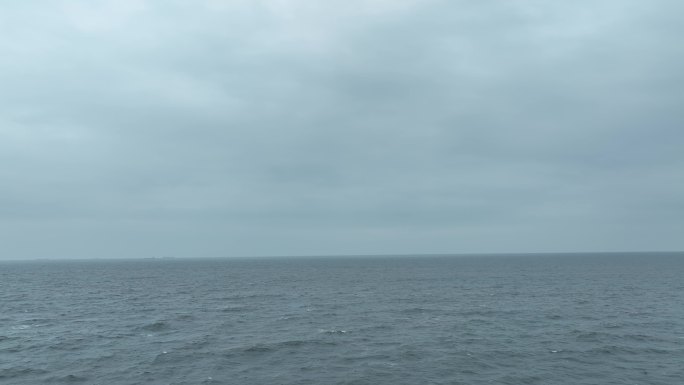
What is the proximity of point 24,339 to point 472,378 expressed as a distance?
183ft

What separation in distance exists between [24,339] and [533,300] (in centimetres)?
8783

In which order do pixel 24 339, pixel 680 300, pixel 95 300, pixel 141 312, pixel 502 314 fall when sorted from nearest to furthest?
1. pixel 24 339
2. pixel 502 314
3. pixel 141 312
4. pixel 680 300
5. pixel 95 300

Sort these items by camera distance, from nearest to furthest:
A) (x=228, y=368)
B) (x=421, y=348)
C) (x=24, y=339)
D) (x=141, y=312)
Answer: (x=228, y=368) < (x=421, y=348) < (x=24, y=339) < (x=141, y=312)

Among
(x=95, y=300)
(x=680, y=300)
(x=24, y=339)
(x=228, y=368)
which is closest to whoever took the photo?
(x=228, y=368)

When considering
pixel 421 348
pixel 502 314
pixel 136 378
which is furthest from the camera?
pixel 502 314

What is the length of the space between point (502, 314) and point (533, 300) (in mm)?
23093

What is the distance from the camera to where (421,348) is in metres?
55.4

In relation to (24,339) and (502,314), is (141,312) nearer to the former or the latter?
(24,339)

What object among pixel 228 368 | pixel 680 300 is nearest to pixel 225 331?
pixel 228 368

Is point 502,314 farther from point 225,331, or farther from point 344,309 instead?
point 225,331

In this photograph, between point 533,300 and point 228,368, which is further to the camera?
point 533,300

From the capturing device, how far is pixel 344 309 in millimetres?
88125

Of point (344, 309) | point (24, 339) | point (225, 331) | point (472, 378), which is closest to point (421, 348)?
point (472, 378)

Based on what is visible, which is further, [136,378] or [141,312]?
[141,312]
